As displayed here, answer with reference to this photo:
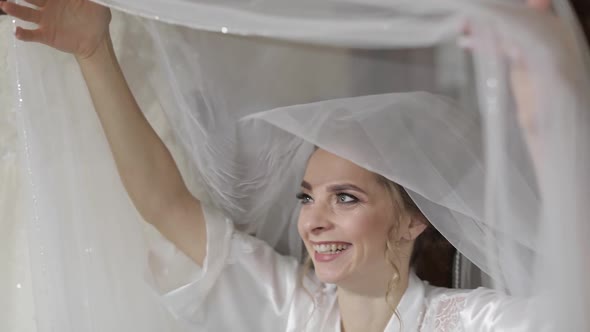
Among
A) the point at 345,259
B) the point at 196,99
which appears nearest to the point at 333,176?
the point at 345,259

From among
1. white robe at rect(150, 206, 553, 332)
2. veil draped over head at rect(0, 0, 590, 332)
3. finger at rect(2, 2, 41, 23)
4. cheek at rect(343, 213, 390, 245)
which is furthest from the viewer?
white robe at rect(150, 206, 553, 332)

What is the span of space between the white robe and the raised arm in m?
0.03

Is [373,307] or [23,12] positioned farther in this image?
[373,307]

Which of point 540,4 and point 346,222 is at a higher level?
point 540,4

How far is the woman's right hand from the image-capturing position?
1.05 metres

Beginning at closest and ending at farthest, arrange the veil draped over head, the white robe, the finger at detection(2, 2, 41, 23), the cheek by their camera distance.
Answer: the veil draped over head
the finger at detection(2, 2, 41, 23)
the cheek
the white robe

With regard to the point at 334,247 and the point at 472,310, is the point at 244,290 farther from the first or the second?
the point at 472,310

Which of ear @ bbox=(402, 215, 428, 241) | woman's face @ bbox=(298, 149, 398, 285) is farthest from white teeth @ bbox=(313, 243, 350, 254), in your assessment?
ear @ bbox=(402, 215, 428, 241)

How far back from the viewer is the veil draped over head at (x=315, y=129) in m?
0.80

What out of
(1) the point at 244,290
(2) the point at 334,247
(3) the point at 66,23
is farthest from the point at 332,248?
(3) the point at 66,23

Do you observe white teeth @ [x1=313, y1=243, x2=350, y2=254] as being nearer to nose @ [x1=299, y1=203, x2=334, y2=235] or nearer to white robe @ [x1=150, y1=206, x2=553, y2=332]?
nose @ [x1=299, y1=203, x2=334, y2=235]

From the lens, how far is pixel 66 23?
3.56 feet

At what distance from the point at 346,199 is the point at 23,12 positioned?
521 mm

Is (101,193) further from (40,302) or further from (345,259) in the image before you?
(345,259)
